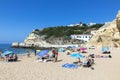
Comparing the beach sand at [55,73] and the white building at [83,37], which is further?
the white building at [83,37]

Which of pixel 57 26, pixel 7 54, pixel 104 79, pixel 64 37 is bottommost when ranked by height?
pixel 104 79

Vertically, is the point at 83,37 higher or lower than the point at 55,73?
higher

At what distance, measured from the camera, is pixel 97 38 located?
5750cm

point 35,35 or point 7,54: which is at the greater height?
point 35,35

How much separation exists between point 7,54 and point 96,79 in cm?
1242

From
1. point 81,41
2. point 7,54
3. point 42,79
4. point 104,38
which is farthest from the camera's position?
point 81,41

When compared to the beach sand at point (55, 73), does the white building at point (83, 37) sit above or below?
above

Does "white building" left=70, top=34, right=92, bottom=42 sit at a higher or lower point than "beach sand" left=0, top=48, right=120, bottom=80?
higher

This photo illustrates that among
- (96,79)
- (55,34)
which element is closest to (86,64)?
(96,79)

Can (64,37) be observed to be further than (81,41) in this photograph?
Yes

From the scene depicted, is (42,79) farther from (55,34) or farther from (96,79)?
(55,34)

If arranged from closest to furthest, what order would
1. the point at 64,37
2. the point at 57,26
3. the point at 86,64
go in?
1. the point at 86,64
2. the point at 64,37
3. the point at 57,26

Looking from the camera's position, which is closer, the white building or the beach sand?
the beach sand

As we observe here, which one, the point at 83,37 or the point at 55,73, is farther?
the point at 83,37
